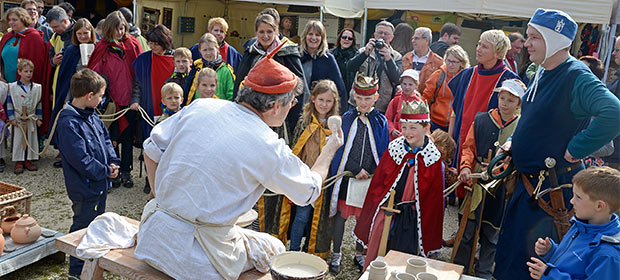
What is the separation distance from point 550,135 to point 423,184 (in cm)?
90

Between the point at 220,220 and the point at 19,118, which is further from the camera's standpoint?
the point at 19,118

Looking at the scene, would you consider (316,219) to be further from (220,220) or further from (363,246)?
(220,220)

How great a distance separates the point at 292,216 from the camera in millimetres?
4301

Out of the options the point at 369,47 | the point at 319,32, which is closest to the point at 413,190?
the point at 319,32

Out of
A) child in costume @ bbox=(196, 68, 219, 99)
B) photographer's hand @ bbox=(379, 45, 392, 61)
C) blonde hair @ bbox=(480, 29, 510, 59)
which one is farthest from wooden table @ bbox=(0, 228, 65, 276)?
blonde hair @ bbox=(480, 29, 510, 59)

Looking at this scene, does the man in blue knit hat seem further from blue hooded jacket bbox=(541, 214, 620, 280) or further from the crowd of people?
blue hooded jacket bbox=(541, 214, 620, 280)

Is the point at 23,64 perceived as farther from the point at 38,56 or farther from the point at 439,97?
the point at 439,97

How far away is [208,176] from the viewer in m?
2.22

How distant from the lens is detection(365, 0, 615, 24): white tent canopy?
26.4 ft

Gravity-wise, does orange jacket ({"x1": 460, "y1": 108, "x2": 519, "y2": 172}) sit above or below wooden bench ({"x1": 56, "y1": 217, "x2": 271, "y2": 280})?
above

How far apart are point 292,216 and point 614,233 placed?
252 cm

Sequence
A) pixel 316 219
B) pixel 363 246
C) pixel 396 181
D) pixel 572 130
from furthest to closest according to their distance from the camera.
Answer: pixel 316 219, pixel 363 246, pixel 396 181, pixel 572 130

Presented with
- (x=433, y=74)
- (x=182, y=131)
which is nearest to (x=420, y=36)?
(x=433, y=74)

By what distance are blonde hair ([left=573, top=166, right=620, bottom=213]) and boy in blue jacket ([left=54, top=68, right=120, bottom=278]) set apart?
3.16 m
